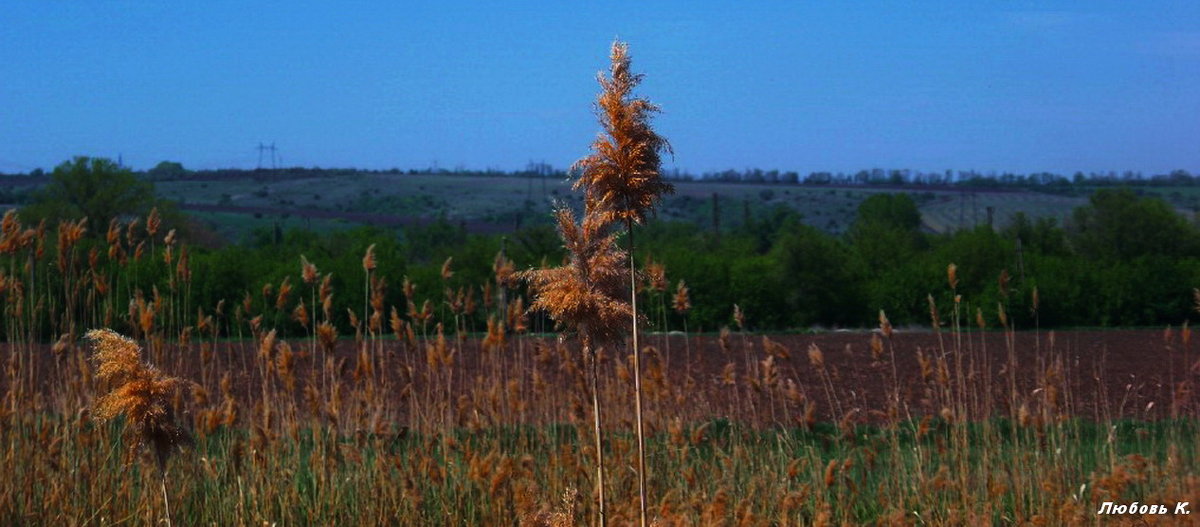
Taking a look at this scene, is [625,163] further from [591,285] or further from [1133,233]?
[1133,233]

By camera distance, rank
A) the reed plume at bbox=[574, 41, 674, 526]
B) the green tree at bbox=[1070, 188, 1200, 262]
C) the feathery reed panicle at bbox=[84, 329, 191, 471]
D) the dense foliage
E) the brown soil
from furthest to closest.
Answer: the green tree at bbox=[1070, 188, 1200, 262], the dense foliage, the brown soil, the feathery reed panicle at bbox=[84, 329, 191, 471], the reed plume at bbox=[574, 41, 674, 526]

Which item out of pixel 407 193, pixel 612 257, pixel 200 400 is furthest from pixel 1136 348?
pixel 407 193

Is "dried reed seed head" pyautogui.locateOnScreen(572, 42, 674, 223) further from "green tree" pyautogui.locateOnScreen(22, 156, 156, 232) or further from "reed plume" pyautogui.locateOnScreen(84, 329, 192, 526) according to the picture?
"green tree" pyautogui.locateOnScreen(22, 156, 156, 232)

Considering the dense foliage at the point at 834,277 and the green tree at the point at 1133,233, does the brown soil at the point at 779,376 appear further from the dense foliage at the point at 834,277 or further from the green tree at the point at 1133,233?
the green tree at the point at 1133,233

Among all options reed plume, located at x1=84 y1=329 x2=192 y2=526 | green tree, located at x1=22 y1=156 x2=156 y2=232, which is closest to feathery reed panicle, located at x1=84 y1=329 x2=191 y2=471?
reed plume, located at x1=84 y1=329 x2=192 y2=526

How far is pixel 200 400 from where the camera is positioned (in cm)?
594

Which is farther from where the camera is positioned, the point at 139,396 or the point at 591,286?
the point at 139,396

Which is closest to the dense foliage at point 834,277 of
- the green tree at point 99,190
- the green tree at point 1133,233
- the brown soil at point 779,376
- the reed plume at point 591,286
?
the green tree at point 1133,233

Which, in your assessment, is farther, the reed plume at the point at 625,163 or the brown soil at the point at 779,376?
the brown soil at the point at 779,376

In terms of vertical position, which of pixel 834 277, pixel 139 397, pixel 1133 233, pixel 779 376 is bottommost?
pixel 834 277

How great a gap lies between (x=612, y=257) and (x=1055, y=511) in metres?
3.80

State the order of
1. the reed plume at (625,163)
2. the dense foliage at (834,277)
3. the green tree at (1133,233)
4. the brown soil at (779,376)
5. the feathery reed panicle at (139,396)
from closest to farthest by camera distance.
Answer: the reed plume at (625,163)
the feathery reed panicle at (139,396)
the brown soil at (779,376)
the dense foliage at (834,277)
the green tree at (1133,233)

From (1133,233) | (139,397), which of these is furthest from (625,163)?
(1133,233)

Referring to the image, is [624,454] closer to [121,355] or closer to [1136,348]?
[121,355]
